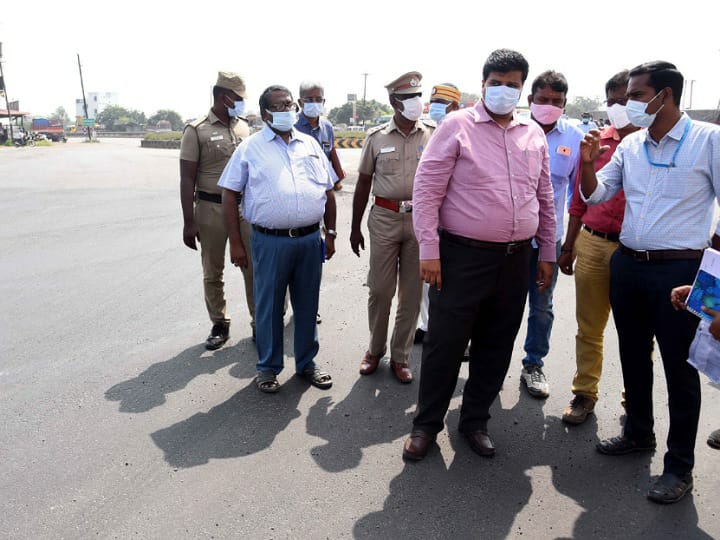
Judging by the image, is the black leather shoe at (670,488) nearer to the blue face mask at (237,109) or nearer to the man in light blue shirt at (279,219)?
the man in light blue shirt at (279,219)

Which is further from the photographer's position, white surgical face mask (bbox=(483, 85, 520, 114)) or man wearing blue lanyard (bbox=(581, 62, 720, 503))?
white surgical face mask (bbox=(483, 85, 520, 114))

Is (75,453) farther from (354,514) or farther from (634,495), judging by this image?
(634,495)

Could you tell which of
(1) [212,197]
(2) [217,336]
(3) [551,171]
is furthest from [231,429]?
(3) [551,171]

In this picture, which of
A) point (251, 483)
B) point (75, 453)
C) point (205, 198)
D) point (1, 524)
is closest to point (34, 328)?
point (205, 198)

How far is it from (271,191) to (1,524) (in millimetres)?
2228

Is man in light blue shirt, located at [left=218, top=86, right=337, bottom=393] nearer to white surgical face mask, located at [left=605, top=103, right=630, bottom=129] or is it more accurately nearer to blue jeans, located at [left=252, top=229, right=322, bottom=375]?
blue jeans, located at [left=252, top=229, right=322, bottom=375]

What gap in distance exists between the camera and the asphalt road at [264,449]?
256 centimetres

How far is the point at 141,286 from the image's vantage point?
6051 mm

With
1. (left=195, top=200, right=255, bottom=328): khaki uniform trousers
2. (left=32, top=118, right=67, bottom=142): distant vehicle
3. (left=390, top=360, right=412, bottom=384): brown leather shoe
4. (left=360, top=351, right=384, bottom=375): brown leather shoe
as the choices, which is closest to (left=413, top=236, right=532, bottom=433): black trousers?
(left=390, top=360, right=412, bottom=384): brown leather shoe

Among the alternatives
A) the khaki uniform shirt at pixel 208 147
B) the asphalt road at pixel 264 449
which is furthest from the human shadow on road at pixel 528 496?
the khaki uniform shirt at pixel 208 147

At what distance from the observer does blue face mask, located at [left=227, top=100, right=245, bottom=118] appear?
14.4 feet

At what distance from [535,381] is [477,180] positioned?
176cm

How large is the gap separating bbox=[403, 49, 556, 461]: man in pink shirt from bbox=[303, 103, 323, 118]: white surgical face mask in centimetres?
265

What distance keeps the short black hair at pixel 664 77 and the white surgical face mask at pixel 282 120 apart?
6.77ft
